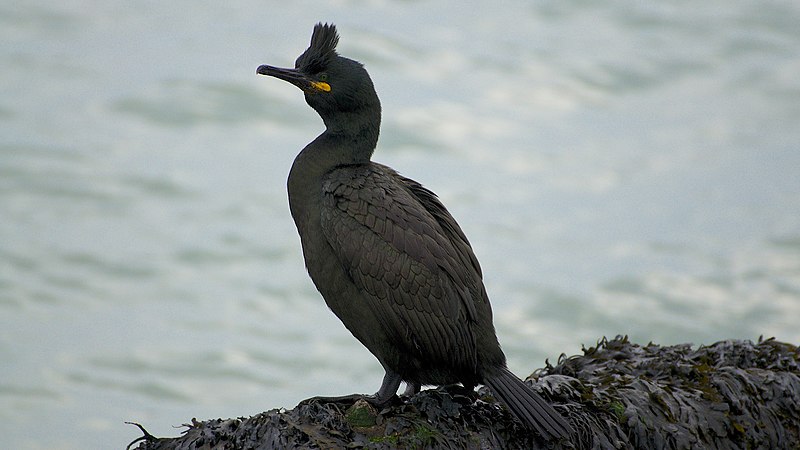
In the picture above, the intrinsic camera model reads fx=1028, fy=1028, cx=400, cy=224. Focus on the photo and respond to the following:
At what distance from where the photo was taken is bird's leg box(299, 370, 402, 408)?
13.8ft

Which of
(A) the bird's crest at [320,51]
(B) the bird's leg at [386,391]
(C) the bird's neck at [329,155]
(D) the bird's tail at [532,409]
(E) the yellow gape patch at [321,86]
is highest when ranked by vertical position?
(A) the bird's crest at [320,51]

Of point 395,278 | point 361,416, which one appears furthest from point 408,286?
point 361,416

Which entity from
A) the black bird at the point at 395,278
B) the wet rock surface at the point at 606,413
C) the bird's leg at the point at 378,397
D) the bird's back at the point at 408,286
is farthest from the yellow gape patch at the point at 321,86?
the wet rock surface at the point at 606,413

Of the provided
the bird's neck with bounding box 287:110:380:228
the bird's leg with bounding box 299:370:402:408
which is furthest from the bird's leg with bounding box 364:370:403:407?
the bird's neck with bounding box 287:110:380:228

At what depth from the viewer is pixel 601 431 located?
4.30m

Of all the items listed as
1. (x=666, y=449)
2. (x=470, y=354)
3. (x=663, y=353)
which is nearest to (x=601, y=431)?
(x=666, y=449)

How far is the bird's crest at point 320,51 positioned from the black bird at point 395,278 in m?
0.42

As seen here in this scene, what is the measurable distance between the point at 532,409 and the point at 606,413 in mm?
421

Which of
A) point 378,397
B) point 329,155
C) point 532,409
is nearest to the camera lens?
point 532,409

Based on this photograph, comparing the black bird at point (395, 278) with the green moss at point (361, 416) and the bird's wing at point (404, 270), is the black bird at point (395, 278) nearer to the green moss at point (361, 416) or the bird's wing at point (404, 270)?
the bird's wing at point (404, 270)

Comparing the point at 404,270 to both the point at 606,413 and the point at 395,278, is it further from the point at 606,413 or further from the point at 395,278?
the point at 606,413

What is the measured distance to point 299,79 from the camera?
482cm

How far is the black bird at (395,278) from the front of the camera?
14.5 ft

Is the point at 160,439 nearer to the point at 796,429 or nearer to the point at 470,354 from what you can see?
the point at 470,354
